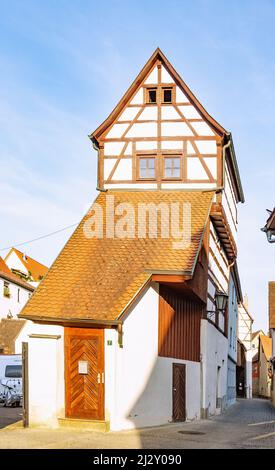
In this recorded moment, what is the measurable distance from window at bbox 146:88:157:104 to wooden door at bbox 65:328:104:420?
11151 millimetres

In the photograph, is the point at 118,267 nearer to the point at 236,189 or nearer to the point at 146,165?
the point at 146,165

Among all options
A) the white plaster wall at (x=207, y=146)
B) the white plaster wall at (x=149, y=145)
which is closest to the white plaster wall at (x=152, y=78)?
the white plaster wall at (x=149, y=145)

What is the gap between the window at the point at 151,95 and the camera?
25812 millimetres

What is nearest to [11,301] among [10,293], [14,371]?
[10,293]

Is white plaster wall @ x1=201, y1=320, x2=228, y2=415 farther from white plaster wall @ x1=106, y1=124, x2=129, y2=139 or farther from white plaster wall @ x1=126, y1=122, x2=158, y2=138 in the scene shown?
white plaster wall @ x1=106, y1=124, x2=129, y2=139

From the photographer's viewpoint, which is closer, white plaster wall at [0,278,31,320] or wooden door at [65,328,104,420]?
wooden door at [65,328,104,420]

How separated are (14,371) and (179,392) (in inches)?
430

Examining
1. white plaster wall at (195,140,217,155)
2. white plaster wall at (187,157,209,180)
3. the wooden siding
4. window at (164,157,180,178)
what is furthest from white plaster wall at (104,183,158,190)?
the wooden siding

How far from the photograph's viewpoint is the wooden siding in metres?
20.1

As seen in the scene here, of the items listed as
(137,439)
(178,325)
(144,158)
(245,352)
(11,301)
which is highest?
(144,158)

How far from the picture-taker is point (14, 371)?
30250 mm

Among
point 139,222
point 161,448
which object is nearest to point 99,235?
point 139,222

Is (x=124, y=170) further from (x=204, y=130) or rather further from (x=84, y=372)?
(x=84, y=372)

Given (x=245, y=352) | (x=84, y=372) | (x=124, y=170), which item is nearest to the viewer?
(x=84, y=372)
